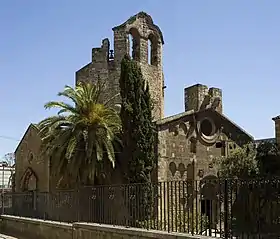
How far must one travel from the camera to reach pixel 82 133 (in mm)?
23141

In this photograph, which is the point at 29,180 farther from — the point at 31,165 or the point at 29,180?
the point at 31,165

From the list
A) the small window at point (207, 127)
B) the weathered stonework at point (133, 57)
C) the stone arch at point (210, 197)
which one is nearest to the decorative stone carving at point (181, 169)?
the small window at point (207, 127)

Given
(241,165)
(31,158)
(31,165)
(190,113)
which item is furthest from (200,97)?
(31,165)

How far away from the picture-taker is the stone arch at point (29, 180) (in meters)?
28.7

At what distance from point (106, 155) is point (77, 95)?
3.33 metres

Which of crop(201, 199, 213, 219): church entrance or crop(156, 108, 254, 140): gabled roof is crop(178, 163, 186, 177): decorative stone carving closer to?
crop(156, 108, 254, 140): gabled roof

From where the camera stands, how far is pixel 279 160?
2167 centimetres

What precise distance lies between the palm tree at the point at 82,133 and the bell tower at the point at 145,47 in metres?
6.31

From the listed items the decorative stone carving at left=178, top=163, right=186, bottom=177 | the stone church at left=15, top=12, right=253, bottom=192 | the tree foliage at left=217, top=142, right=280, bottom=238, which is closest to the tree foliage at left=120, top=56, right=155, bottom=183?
the stone church at left=15, top=12, right=253, bottom=192

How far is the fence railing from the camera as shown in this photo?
8.92m

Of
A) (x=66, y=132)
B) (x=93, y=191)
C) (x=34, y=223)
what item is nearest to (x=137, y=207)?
(x=93, y=191)

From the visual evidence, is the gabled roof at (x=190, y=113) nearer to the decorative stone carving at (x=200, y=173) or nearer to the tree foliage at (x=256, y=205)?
the decorative stone carving at (x=200, y=173)

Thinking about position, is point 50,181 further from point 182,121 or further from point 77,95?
point 182,121

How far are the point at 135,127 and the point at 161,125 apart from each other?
356 cm
